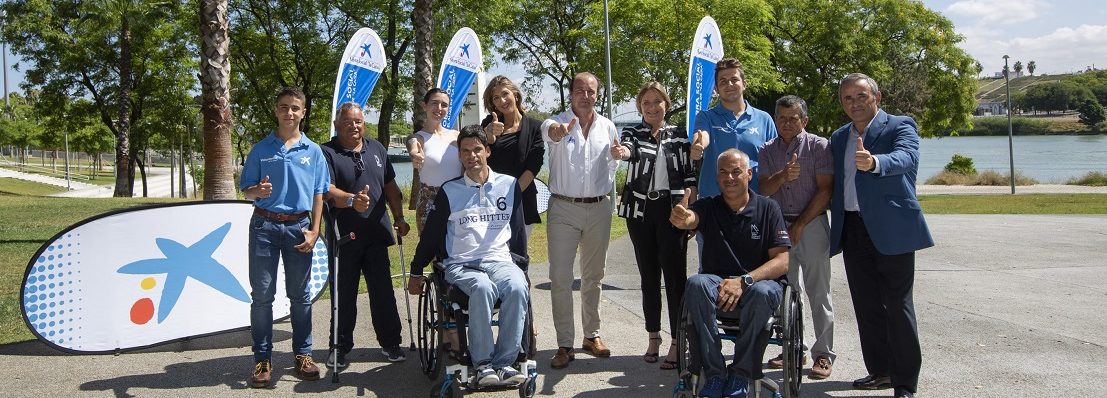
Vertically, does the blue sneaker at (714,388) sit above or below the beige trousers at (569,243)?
below

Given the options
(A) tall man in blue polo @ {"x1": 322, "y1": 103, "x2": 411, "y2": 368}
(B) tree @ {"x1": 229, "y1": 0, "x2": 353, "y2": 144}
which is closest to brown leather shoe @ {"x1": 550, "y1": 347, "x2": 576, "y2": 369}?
(A) tall man in blue polo @ {"x1": 322, "y1": 103, "x2": 411, "y2": 368}

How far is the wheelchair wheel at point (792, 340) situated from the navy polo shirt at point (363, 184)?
245cm

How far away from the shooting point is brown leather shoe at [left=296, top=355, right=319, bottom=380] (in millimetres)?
4750

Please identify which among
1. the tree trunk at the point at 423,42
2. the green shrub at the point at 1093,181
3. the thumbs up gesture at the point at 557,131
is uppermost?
the tree trunk at the point at 423,42

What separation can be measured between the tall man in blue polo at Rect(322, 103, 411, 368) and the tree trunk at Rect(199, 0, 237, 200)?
4.86 m

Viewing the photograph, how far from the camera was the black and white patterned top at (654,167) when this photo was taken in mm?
4828

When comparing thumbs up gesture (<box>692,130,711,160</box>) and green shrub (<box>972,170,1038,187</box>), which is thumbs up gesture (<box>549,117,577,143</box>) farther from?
green shrub (<box>972,170,1038,187</box>)

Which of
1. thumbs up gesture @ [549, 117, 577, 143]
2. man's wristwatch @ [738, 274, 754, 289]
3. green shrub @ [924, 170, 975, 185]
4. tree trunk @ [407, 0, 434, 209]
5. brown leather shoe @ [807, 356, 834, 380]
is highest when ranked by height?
tree trunk @ [407, 0, 434, 209]

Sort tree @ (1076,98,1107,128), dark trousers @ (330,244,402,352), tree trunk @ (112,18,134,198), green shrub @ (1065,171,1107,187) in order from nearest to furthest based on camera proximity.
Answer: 1. dark trousers @ (330,244,402,352)
2. tree trunk @ (112,18,134,198)
3. green shrub @ (1065,171,1107,187)
4. tree @ (1076,98,1107,128)

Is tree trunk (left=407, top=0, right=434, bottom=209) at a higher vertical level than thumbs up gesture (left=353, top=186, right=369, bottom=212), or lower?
higher

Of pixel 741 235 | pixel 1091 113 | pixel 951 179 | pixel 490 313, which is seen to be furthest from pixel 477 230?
pixel 1091 113

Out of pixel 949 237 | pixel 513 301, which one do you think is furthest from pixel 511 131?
pixel 949 237

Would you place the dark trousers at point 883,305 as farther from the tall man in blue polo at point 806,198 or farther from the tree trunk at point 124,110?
the tree trunk at point 124,110

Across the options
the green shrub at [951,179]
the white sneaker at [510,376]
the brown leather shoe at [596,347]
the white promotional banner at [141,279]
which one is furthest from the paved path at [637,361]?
the green shrub at [951,179]
